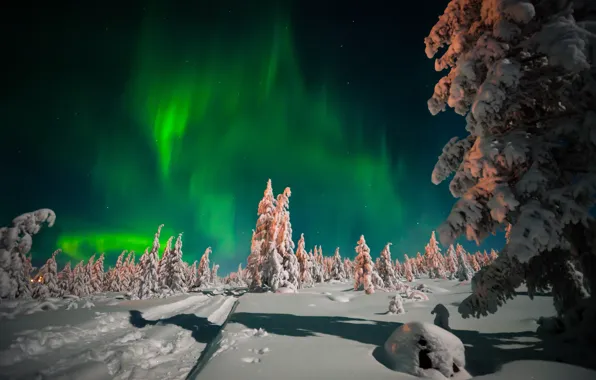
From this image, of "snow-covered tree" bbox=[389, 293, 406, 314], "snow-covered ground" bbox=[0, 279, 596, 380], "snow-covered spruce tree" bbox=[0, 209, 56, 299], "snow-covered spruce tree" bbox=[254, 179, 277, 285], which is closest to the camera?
"snow-covered ground" bbox=[0, 279, 596, 380]

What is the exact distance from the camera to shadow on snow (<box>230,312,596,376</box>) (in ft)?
20.5

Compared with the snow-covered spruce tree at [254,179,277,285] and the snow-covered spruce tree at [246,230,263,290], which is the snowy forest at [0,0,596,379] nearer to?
the snow-covered spruce tree at [254,179,277,285]

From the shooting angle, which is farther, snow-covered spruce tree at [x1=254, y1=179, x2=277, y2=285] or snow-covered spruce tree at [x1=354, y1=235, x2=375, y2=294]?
snow-covered spruce tree at [x1=354, y1=235, x2=375, y2=294]

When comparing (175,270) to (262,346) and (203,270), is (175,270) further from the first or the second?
(262,346)

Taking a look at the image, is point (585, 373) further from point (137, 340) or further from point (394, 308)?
point (137, 340)

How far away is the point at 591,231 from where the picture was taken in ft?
17.6

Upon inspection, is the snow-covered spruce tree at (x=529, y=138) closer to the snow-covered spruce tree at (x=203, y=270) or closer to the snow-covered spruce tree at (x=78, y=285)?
the snow-covered spruce tree at (x=203, y=270)

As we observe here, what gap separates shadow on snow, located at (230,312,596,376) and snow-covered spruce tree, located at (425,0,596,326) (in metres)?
1.26

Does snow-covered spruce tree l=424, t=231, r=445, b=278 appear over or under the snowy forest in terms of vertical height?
over

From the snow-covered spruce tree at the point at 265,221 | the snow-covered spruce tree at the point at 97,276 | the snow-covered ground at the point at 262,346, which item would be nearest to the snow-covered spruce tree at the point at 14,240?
the snow-covered ground at the point at 262,346

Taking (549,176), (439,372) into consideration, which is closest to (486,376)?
(439,372)

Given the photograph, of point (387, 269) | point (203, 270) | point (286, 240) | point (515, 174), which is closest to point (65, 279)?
point (203, 270)

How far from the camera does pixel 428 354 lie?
5934mm

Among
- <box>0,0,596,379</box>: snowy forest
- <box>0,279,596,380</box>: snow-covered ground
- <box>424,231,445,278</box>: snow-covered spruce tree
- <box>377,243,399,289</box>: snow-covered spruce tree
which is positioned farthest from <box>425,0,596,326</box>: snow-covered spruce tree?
<box>424,231,445,278</box>: snow-covered spruce tree
